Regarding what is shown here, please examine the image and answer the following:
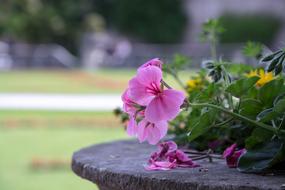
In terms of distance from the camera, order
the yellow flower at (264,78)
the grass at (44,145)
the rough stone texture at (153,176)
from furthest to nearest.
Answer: the grass at (44,145) < the yellow flower at (264,78) < the rough stone texture at (153,176)

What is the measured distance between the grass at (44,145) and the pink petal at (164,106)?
368cm

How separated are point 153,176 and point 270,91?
0.96 ft

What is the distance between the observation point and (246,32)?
108 ft

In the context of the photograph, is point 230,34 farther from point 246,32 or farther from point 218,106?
point 218,106

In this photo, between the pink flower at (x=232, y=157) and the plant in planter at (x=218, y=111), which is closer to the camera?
the plant in planter at (x=218, y=111)

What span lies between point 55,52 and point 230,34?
9.34 meters

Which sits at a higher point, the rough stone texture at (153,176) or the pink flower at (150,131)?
the pink flower at (150,131)

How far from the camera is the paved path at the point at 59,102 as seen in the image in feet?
36.5

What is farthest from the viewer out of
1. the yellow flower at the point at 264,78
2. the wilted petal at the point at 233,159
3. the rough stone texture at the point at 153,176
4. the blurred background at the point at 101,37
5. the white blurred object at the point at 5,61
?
the white blurred object at the point at 5,61

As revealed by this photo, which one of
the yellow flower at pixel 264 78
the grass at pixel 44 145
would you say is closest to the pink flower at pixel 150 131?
the yellow flower at pixel 264 78

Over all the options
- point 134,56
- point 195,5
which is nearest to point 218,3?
point 195,5

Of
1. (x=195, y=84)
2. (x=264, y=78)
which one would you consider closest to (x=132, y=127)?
(x=264, y=78)

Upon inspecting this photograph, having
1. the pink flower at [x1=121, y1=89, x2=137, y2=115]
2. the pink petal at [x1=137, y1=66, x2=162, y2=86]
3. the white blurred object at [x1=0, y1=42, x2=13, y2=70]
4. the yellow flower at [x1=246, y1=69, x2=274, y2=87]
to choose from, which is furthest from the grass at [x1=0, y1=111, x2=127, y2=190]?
the white blurred object at [x1=0, y1=42, x2=13, y2=70]

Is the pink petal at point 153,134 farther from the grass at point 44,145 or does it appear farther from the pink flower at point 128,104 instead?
the grass at point 44,145
